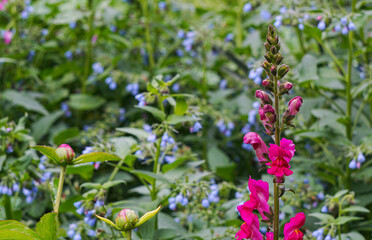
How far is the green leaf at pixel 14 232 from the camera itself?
3.13 ft

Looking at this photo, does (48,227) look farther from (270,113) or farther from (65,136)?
(65,136)

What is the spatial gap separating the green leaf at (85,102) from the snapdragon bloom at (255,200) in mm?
1680

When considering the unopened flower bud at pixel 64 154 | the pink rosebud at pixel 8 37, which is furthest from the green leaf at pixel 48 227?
the pink rosebud at pixel 8 37

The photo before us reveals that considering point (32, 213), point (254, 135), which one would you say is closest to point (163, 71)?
point (32, 213)

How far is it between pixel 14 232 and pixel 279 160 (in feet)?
1.92

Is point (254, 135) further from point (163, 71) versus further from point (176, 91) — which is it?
point (176, 91)

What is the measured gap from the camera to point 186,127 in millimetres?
1575

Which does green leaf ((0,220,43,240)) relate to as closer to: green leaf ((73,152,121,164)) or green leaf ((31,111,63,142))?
green leaf ((73,152,121,164))

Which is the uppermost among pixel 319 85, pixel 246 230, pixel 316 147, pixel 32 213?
pixel 319 85

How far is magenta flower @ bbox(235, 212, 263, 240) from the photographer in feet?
A: 3.10

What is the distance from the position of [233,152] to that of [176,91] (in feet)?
1.61

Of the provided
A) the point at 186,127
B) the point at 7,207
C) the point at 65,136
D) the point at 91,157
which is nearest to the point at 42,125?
the point at 65,136

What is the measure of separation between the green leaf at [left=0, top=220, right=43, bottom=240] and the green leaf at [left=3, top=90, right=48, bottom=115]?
1281mm

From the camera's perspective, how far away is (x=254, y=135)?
37.7 inches
